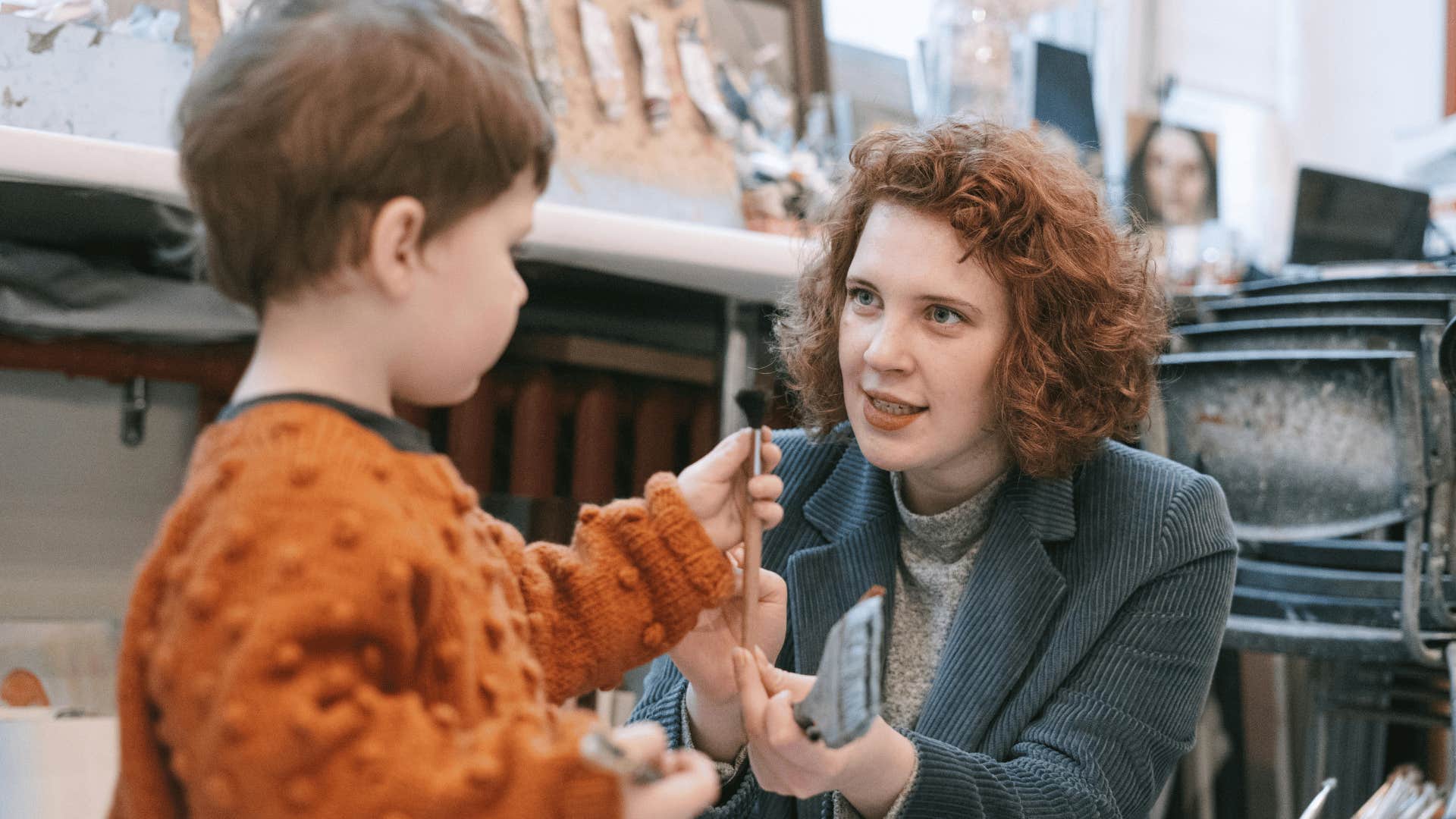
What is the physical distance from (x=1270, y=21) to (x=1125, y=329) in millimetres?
2997

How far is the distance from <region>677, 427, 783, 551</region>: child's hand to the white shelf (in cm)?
61

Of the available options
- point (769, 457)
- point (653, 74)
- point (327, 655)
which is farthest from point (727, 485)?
point (653, 74)

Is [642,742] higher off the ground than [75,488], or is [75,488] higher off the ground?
[642,742]

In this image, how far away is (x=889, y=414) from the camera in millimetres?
1165

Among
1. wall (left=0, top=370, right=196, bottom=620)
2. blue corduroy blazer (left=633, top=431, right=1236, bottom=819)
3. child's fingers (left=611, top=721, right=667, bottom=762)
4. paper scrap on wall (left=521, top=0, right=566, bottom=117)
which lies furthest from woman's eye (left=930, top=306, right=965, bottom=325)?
wall (left=0, top=370, right=196, bottom=620)

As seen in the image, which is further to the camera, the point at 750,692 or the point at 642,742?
the point at 750,692

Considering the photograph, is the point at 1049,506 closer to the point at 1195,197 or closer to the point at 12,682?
the point at 12,682

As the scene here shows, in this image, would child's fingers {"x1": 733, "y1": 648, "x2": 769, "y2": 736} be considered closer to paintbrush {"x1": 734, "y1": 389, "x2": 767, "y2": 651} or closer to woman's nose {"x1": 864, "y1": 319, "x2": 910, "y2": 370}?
paintbrush {"x1": 734, "y1": 389, "x2": 767, "y2": 651}

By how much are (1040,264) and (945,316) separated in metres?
0.10

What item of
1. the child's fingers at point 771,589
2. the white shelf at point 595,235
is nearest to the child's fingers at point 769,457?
the child's fingers at point 771,589

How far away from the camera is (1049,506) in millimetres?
1207

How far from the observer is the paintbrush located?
2.92ft

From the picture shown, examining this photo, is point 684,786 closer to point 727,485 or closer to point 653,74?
point 727,485

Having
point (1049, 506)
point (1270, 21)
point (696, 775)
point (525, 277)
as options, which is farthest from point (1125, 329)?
point (1270, 21)
